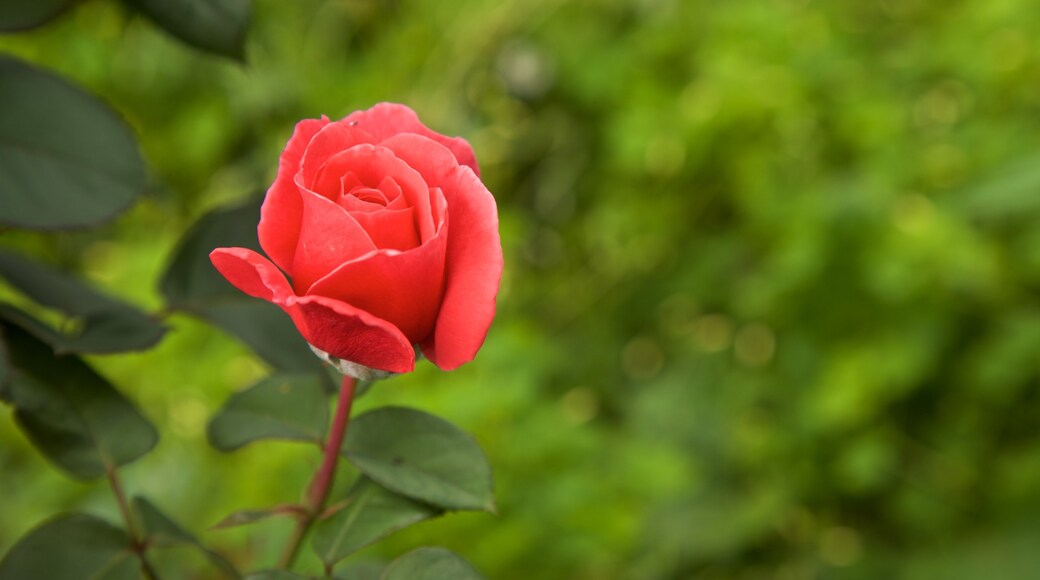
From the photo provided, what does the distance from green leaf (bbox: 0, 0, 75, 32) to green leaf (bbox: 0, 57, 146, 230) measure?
24mm

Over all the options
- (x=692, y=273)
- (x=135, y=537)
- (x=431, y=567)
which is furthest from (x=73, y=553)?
(x=692, y=273)

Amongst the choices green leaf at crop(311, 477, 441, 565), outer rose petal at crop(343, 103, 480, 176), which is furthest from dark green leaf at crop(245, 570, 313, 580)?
outer rose petal at crop(343, 103, 480, 176)

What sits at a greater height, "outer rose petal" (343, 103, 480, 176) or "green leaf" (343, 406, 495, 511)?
"outer rose petal" (343, 103, 480, 176)

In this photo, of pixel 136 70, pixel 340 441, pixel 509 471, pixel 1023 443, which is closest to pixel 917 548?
pixel 1023 443

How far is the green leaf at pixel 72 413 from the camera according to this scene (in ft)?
1.16

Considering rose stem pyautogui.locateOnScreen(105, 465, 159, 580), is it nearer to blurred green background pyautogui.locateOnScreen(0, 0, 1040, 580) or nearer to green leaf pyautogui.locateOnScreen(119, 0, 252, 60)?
green leaf pyautogui.locateOnScreen(119, 0, 252, 60)

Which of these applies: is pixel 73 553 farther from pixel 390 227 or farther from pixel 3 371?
pixel 390 227

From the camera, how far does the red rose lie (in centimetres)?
24

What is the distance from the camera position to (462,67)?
1593mm

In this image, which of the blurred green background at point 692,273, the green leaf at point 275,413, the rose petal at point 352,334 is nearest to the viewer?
the rose petal at point 352,334

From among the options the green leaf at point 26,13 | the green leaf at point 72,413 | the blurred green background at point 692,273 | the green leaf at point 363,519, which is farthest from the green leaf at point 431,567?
the blurred green background at point 692,273

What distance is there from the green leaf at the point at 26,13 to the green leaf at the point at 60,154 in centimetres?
2

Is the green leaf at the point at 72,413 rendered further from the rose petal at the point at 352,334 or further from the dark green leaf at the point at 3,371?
the rose petal at the point at 352,334

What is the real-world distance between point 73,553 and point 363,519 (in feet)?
0.32
